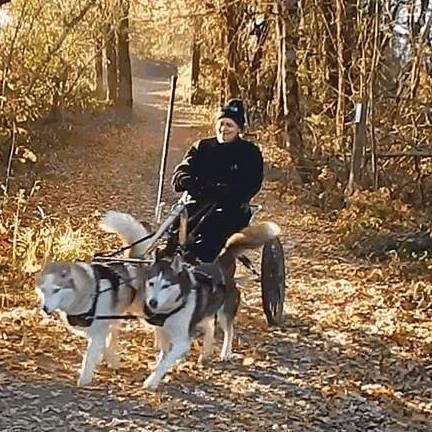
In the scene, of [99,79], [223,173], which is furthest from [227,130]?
[99,79]

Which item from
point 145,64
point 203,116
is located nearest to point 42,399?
point 203,116

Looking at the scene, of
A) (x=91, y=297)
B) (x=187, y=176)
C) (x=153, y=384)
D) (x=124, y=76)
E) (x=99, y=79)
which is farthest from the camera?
(x=124, y=76)

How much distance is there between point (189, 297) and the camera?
6.34 m

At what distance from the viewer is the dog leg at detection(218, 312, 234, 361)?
7079mm

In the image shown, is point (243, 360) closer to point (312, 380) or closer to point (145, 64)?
point (312, 380)

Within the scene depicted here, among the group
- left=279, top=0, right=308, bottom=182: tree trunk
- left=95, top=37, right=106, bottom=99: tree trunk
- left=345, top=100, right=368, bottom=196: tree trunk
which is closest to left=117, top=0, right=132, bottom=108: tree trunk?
left=95, top=37, right=106, bottom=99: tree trunk

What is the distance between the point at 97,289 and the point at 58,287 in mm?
327

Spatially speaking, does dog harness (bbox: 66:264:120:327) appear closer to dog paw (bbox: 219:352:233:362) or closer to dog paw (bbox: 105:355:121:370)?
dog paw (bbox: 105:355:121:370)

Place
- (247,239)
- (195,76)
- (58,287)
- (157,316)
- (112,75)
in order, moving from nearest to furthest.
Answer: (58,287) → (157,316) → (247,239) → (112,75) → (195,76)

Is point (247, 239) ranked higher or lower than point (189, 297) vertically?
higher

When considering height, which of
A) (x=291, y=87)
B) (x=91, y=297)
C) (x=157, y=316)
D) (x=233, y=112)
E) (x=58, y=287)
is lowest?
(x=157, y=316)

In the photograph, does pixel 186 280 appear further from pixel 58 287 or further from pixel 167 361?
pixel 58 287

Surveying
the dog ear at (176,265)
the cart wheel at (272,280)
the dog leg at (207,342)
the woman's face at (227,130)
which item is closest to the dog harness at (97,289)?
the dog ear at (176,265)

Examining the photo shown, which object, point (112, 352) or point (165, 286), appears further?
point (112, 352)
